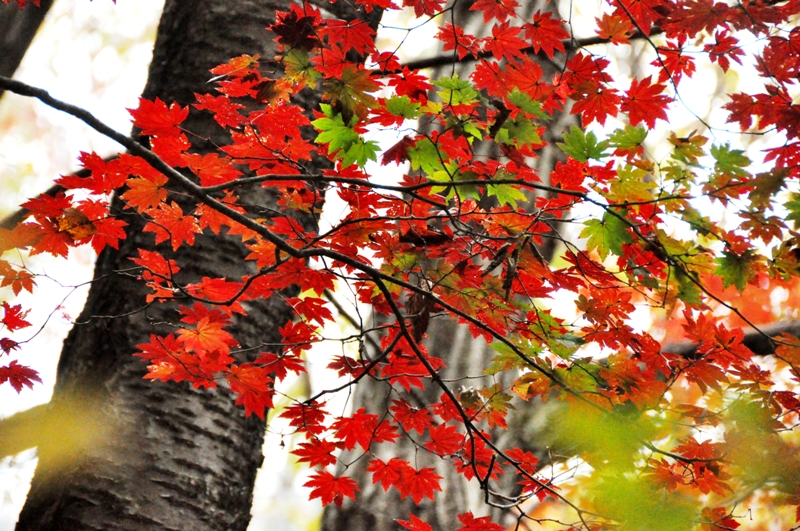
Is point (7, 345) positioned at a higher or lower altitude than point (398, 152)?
lower

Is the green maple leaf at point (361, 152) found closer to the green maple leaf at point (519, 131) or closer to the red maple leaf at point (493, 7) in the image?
the green maple leaf at point (519, 131)

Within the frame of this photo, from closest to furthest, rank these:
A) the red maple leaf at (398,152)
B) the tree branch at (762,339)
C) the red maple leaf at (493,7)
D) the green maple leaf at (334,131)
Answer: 1. the green maple leaf at (334,131)
2. the red maple leaf at (398,152)
3. the red maple leaf at (493,7)
4. the tree branch at (762,339)

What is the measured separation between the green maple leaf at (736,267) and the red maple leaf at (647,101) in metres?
0.46

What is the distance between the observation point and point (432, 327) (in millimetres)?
3521

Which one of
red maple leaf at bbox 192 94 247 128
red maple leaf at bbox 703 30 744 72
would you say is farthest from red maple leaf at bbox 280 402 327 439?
red maple leaf at bbox 703 30 744 72

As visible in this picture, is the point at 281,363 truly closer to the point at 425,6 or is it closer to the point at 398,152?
the point at 398,152

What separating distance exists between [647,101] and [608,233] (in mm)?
574

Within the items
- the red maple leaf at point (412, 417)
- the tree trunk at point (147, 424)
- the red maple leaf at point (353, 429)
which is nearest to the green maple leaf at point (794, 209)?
the red maple leaf at point (412, 417)

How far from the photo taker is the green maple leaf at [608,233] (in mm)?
1608

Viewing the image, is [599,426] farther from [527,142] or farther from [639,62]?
[639,62]

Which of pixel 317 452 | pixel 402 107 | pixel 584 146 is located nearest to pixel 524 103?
pixel 584 146

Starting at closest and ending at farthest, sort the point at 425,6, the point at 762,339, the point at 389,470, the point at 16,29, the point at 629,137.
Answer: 1. the point at 629,137
2. the point at 425,6
3. the point at 389,470
4. the point at 762,339
5. the point at 16,29

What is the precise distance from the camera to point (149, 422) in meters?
2.05

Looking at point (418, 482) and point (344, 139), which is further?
point (418, 482)
